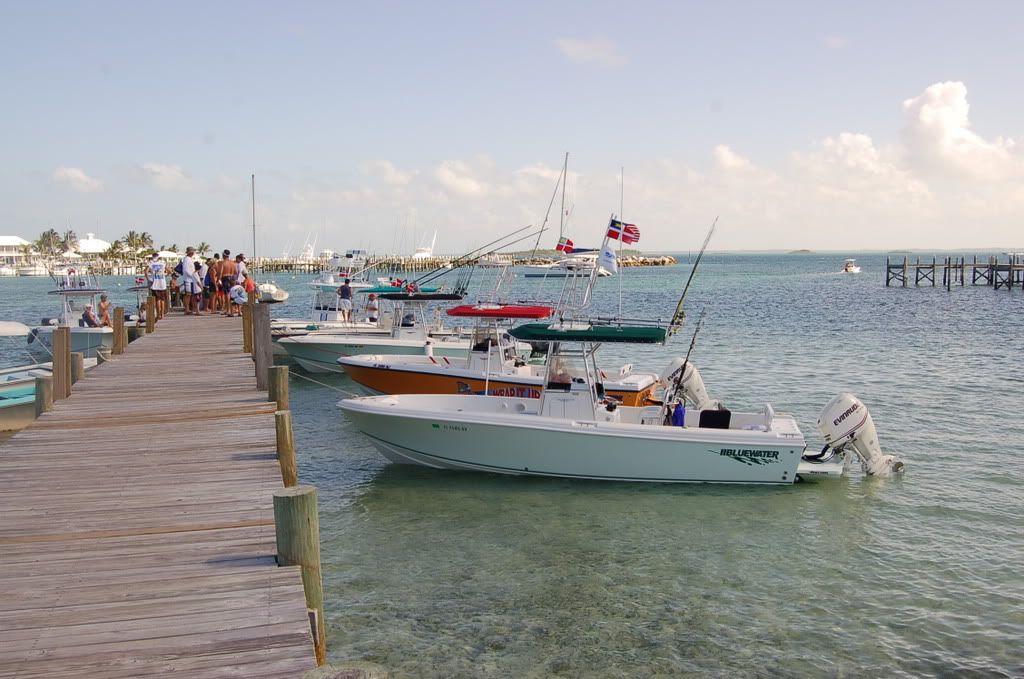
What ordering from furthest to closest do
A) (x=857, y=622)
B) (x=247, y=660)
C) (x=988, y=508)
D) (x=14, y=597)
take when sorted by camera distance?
(x=988, y=508)
(x=857, y=622)
(x=14, y=597)
(x=247, y=660)

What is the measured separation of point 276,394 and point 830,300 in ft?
208

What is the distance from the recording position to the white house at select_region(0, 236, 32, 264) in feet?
615

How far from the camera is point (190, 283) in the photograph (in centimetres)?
2489

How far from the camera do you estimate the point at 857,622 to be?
9047 millimetres

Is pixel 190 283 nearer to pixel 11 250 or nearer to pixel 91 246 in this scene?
pixel 91 246

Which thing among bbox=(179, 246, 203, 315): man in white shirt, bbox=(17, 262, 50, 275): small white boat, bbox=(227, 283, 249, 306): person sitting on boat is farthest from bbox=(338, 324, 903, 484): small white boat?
bbox=(17, 262, 50, 275): small white boat

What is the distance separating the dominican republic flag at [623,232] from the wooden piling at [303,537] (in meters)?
11.1

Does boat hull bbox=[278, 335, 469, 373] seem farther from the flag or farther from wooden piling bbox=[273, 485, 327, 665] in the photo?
wooden piling bbox=[273, 485, 327, 665]

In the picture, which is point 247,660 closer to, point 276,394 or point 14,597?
point 14,597

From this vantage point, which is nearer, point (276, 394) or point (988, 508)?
point (276, 394)

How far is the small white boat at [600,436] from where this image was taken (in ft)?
44.2

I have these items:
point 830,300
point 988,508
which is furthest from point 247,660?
point 830,300

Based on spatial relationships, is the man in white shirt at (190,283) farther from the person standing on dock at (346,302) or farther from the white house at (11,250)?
the white house at (11,250)

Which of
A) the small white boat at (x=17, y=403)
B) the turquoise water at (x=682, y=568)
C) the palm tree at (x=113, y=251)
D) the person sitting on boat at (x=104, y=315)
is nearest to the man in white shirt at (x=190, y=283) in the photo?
the person sitting on boat at (x=104, y=315)
